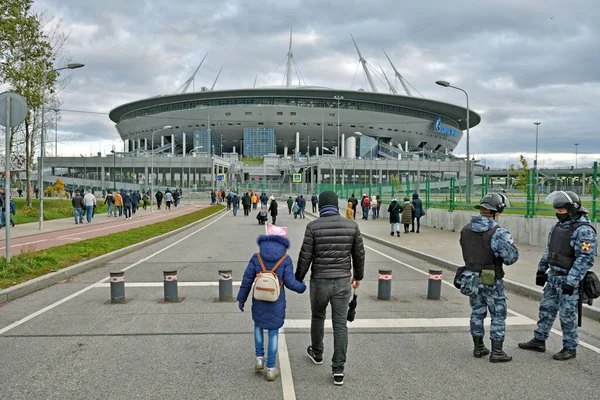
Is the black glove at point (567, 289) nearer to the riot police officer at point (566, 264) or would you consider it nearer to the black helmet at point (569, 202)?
the riot police officer at point (566, 264)

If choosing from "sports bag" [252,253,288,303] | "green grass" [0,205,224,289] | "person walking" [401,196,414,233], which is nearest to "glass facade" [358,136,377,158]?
"person walking" [401,196,414,233]

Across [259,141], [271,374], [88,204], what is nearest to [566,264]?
[271,374]

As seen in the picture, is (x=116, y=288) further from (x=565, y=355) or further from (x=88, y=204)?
(x=88, y=204)

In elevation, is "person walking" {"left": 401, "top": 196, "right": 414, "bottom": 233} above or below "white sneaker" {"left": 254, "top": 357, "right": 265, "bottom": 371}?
above

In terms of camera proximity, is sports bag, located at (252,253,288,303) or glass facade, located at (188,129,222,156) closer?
sports bag, located at (252,253,288,303)

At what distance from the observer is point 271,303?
459 cm

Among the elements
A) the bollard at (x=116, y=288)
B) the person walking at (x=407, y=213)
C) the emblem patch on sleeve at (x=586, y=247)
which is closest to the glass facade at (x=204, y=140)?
the person walking at (x=407, y=213)

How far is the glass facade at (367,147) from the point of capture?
11481cm

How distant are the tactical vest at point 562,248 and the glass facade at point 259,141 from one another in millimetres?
110166

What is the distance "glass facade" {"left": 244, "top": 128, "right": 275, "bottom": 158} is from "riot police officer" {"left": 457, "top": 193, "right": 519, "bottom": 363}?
11018cm

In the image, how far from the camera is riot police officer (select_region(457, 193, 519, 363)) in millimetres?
5023

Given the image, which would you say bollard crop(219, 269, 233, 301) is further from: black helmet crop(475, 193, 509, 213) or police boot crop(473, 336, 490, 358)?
black helmet crop(475, 193, 509, 213)

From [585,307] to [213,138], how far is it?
377ft

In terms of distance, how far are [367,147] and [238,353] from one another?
11314 centimetres
